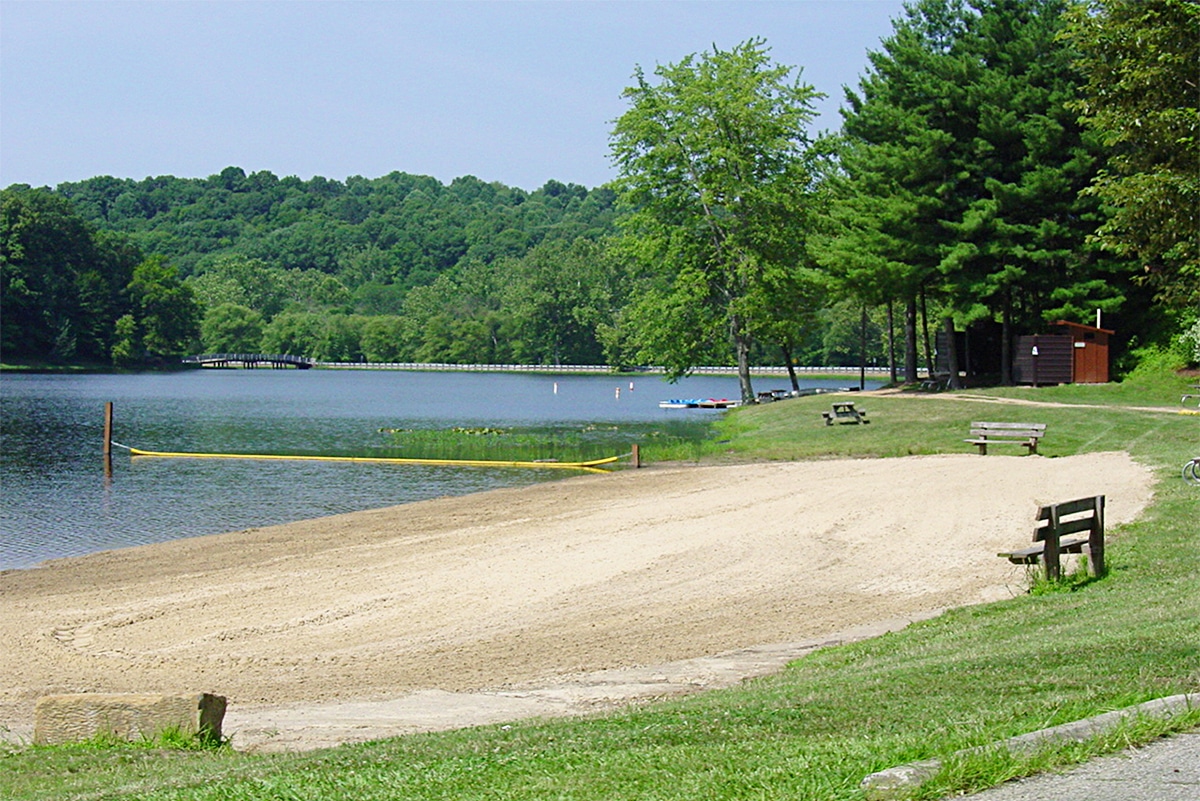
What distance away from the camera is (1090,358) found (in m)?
48.9

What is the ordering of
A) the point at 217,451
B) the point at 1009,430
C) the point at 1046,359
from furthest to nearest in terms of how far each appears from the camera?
the point at 1046,359, the point at 217,451, the point at 1009,430

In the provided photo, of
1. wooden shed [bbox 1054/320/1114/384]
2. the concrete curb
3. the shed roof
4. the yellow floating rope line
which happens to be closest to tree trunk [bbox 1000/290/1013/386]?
the shed roof

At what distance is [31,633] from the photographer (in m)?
15.1

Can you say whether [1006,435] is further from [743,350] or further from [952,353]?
[743,350]

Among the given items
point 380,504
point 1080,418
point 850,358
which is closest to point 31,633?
point 380,504

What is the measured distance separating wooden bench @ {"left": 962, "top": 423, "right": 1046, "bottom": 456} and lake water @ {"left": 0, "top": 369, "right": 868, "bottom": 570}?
1094cm

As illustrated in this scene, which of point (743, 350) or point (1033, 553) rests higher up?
point (743, 350)

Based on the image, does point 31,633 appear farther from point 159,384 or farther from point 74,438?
point 159,384

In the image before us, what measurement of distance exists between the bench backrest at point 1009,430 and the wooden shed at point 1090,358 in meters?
18.0

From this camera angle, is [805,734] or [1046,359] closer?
[805,734]

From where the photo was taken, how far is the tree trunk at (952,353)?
54.0m

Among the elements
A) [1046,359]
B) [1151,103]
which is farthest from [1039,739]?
[1046,359]

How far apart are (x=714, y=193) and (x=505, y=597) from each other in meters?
46.5

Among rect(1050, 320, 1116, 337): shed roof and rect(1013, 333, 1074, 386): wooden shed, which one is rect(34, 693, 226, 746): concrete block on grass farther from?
rect(1013, 333, 1074, 386): wooden shed
